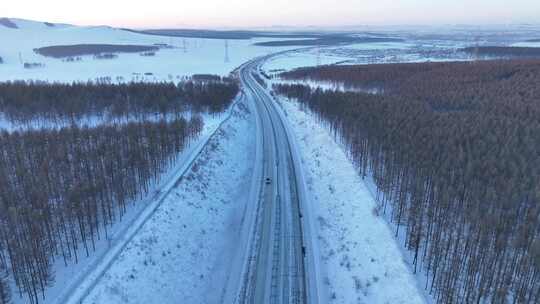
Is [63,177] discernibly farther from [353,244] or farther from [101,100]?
[101,100]

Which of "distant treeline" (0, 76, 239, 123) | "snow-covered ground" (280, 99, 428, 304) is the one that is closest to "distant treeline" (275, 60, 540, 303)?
"snow-covered ground" (280, 99, 428, 304)

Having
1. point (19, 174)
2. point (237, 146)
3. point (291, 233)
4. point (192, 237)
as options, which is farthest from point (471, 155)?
point (19, 174)

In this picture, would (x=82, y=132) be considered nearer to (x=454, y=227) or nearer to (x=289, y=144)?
(x=289, y=144)

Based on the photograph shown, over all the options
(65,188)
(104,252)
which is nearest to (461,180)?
(104,252)

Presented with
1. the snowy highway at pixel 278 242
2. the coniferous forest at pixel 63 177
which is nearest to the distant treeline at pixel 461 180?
the snowy highway at pixel 278 242

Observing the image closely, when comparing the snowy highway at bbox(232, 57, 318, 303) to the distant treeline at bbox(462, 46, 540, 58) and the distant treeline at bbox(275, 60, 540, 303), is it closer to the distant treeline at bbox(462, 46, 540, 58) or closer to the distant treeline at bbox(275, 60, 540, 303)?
the distant treeline at bbox(275, 60, 540, 303)
